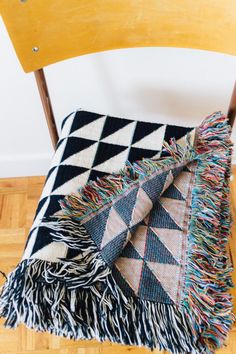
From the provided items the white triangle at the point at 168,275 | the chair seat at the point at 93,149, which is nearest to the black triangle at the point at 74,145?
the chair seat at the point at 93,149

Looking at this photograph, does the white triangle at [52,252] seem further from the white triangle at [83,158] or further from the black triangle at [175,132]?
the black triangle at [175,132]

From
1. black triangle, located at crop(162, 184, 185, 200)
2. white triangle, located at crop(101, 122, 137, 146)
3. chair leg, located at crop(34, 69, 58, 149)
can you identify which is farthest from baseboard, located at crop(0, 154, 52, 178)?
black triangle, located at crop(162, 184, 185, 200)

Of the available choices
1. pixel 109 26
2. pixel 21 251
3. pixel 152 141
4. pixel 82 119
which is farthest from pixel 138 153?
pixel 21 251

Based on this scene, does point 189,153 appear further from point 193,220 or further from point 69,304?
point 69,304

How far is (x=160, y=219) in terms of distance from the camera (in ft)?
2.59

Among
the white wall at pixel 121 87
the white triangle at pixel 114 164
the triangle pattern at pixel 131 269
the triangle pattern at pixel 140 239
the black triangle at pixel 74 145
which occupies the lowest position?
the triangle pattern at pixel 131 269

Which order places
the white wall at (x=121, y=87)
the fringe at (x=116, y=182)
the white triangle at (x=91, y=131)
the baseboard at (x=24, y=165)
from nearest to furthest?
the fringe at (x=116, y=182) → the white triangle at (x=91, y=131) → the white wall at (x=121, y=87) → the baseboard at (x=24, y=165)

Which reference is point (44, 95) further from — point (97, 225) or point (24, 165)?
point (24, 165)

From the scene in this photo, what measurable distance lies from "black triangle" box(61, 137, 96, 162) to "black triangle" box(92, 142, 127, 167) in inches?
0.9

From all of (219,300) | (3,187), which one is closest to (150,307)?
(219,300)

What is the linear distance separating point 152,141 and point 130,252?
24cm

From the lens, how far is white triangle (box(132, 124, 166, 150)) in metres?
0.87

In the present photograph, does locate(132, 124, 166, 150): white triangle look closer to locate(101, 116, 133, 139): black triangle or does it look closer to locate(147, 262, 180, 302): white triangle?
locate(101, 116, 133, 139): black triangle

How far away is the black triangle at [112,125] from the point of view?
891mm
